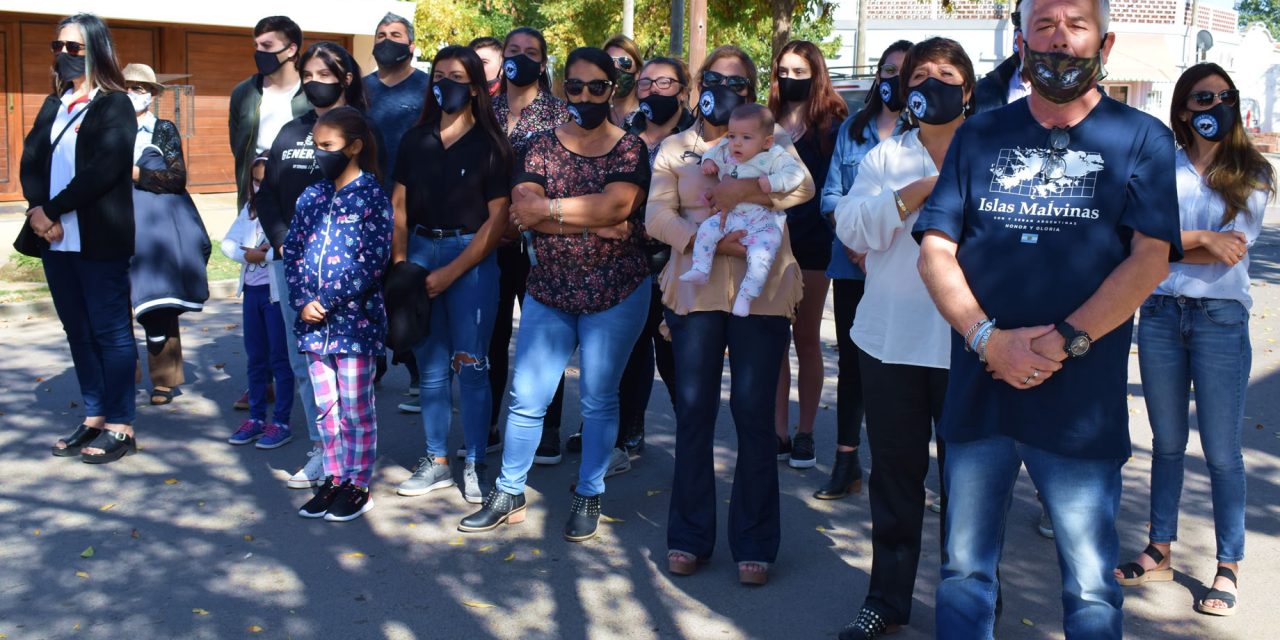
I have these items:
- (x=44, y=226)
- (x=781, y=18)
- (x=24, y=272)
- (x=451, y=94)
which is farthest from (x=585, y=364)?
(x=781, y=18)

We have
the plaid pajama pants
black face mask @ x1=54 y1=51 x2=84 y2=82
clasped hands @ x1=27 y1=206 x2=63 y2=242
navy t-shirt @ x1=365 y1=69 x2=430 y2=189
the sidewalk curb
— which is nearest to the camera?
the plaid pajama pants

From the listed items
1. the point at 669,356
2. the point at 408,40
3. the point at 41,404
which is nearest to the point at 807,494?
the point at 669,356

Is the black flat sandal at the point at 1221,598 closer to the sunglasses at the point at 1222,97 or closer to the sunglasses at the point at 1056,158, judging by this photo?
the sunglasses at the point at 1222,97

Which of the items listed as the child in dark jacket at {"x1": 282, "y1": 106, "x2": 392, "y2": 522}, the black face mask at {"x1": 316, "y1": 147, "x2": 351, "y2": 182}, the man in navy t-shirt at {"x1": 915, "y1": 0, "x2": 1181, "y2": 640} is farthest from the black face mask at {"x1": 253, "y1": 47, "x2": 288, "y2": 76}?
the man in navy t-shirt at {"x1": 915, "y1": 0, "x2": 1181, "y2": 640}

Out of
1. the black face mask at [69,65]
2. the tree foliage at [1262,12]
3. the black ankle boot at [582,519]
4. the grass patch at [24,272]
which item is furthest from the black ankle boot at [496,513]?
the tree foliage at [1262,12]

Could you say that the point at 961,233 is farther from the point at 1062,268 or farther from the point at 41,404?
the point at 41,404

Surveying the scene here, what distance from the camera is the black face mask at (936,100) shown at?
13.7ft

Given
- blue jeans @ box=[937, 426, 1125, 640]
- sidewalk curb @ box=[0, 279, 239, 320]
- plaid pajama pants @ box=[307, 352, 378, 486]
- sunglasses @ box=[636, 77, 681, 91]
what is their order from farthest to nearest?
sidewalk curb @ box=[0, 279, 239, 320] < sunglasses @ box=[636, 77, 681, 91] < plaid pajama pants @ box=[307, 352, 378, 486] < blue jeans @ box=[937, 426, 1125, 640]

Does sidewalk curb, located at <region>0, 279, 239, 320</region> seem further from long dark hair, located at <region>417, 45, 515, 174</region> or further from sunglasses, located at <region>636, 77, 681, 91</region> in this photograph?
sunglasses, located at <region>636, 77, 681, 91</region>

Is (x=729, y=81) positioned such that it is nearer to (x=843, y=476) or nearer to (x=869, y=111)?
(x=869, y=111)

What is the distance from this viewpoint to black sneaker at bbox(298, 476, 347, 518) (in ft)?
18.5

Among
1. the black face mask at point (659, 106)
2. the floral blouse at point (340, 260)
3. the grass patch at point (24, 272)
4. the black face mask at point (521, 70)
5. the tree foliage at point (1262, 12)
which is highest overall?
the tree foliage at point (1262, 12)

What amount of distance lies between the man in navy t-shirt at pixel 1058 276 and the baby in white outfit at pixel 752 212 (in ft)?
4.48

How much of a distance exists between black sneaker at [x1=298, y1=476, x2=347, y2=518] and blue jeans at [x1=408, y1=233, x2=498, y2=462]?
0.53 meters
